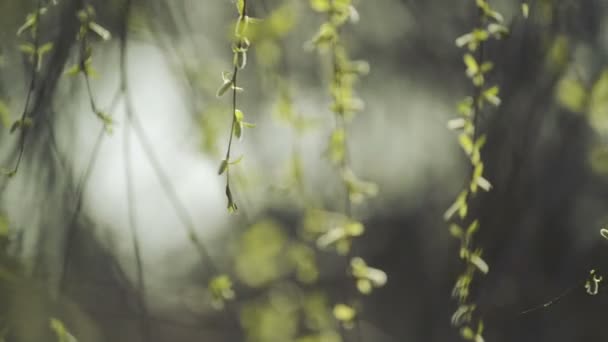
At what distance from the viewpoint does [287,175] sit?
1102 mm

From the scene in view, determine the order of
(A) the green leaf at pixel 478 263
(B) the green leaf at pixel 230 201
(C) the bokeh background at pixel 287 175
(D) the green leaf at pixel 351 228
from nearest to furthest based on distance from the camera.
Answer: (B) the green leaf at pixel 230 201 < (A) the green leaf at pixel 478 263 < (D) the green leaf at pixel 351 228 < (C) the bokeh background at pixel 287 175

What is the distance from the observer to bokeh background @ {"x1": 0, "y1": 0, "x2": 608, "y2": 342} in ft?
3.73

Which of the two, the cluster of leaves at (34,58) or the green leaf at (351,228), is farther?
the green leaf at (351,228)

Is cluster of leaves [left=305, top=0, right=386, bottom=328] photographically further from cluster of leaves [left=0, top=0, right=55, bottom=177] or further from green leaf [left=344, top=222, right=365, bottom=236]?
cluster of leaves [left=0, top=0, right=55, bottom=177]

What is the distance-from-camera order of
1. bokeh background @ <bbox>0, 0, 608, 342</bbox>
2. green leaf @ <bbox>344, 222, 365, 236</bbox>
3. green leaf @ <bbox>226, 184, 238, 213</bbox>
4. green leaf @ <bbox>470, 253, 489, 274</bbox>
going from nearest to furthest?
green leaf @ <bbox>226, 184, 238, 213</bbox> → green leaf @ <bbox>470, 253, 489, 274</bbox> → green leaf @ <bbox>344, 222, 365, 236</bbox> → bokeh background @ <bbox>0, 0, 608, 342</bbox>

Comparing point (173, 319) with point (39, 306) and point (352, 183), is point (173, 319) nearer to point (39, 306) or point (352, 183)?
point (39, 306)

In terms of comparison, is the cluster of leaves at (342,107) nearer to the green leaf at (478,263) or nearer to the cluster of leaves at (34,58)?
the green leaf at (478,263)

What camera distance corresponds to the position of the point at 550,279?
133 cm

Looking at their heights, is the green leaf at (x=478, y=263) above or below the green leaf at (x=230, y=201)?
below

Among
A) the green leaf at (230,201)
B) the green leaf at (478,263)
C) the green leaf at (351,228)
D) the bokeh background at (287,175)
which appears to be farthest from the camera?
the bokeh background at (287,175)

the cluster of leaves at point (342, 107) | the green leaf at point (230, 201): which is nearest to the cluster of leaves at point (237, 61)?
the green leaf at point (230, 201)

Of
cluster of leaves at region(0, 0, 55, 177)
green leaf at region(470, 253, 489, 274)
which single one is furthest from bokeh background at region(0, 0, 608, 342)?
green leaf at region(470, 253, 489, 274)

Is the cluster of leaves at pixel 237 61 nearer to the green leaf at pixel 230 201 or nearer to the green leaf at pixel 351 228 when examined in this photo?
the green leaf at pixel 230 201

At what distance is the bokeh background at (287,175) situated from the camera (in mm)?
1138
